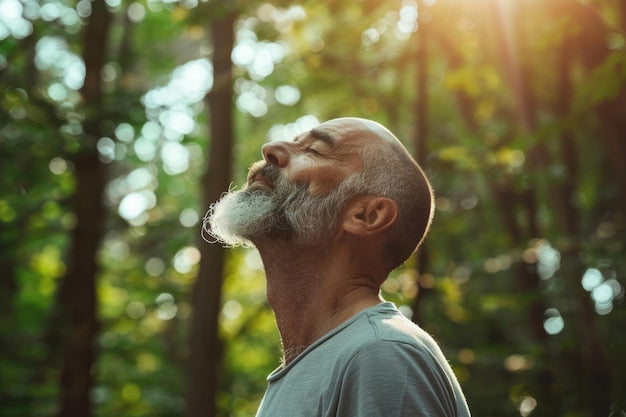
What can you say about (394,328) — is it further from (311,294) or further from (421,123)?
(421,123)

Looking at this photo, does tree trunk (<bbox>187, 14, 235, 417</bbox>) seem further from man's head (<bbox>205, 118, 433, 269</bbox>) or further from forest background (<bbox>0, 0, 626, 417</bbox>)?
man's head (<bbox>205, 118, 433, 269</bbox>)

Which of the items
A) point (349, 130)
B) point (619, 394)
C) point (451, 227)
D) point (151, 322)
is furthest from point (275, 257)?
point (151, 322)

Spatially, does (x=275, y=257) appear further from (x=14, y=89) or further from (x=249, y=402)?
(x=249, y=402)

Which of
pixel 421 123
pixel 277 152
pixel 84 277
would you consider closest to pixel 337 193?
pixel 277 152

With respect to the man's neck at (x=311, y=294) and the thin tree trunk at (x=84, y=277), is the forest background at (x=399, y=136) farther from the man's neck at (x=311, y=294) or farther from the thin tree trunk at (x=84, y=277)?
the man's neck at (x=311, y=294)

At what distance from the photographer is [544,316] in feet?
23.9

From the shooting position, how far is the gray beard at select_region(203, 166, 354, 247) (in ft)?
7.35

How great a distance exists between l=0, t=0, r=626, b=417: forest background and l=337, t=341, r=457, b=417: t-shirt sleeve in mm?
2991

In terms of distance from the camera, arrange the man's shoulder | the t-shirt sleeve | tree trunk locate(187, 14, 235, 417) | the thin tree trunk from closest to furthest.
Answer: the t-shirt sleeve, the man's shoulder, tree trunk locate(187, 14, 235, 417), the thin tree trunk

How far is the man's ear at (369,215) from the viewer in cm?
217

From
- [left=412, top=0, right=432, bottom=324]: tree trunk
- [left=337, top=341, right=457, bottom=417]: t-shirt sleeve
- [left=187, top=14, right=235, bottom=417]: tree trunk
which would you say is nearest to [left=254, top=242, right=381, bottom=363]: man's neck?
[left=337, top=341, right=457, bottom=417]: t-shirt sleeve

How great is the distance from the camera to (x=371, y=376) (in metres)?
1.71

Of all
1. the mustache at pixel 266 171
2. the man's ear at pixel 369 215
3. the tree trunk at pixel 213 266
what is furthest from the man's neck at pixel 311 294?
the tree trunk at pixel 213 266

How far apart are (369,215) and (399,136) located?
6.23m
